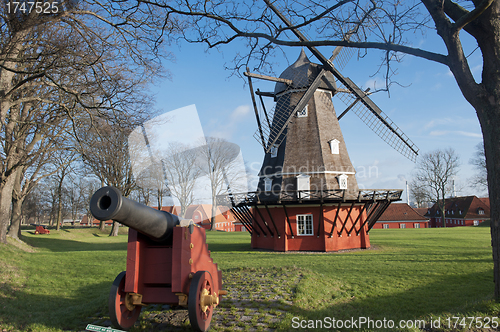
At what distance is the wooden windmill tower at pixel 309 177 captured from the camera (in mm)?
16344

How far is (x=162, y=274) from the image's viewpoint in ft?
14.1

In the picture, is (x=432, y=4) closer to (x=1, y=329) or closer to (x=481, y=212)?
(x=1, y=329)

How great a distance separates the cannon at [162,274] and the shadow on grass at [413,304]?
65.9 inches

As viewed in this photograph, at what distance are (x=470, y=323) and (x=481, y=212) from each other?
57235mm

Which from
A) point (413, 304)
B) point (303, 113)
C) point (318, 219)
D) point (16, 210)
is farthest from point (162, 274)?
point (16, 210)

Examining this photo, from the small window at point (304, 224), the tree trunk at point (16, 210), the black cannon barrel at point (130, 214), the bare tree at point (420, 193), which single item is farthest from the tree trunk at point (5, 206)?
the bare tree at point (420, 193)

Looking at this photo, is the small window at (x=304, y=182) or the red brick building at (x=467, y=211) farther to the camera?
the red brick building at (x=467, y=211)

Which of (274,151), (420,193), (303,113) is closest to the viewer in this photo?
(303,113)

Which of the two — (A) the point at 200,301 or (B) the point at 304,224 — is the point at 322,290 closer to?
(A) the point at 200,301

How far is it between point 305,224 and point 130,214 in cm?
1436

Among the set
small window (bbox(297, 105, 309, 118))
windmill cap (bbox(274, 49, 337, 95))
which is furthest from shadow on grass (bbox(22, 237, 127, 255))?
windmill cap (bbox(274, 49, 337, 95))

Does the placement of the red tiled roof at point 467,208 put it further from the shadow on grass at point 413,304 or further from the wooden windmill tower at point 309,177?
the shadow on grass at point 413,304

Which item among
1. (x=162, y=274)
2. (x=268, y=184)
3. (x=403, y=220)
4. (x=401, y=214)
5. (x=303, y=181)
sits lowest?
(x=403, y=220)

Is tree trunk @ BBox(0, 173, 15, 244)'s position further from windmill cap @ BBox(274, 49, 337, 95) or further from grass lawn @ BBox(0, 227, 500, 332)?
windmill cap @ BBox(274, 49, 337, 95)
